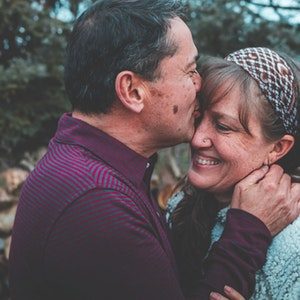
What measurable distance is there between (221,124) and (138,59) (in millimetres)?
554

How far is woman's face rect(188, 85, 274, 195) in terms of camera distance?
2131 millimetres

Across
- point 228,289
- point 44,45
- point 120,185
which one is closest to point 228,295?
point 228,289

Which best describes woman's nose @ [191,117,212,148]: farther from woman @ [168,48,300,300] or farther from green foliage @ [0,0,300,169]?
green foliage @ [0,0,300,169]

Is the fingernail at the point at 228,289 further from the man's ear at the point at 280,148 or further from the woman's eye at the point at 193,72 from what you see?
the woman's eye at the point at 193,72

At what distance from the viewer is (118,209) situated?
63.4 inches

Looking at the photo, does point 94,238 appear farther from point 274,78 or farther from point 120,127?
point 274,78

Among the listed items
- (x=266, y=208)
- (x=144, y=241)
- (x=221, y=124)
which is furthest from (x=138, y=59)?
(x=266, y=208)

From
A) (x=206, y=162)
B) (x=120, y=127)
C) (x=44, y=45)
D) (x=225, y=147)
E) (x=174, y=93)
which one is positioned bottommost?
(x=44, y=45)

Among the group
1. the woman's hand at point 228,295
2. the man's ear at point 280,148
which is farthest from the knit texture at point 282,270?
the man's ear at point 280,148

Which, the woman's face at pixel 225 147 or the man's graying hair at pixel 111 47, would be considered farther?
the woman's face at pixel 225 147

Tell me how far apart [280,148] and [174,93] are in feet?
2.12

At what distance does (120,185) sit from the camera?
1.73 m

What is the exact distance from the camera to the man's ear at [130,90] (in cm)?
190

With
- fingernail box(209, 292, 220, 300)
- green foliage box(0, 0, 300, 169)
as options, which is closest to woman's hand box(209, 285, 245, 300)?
fingernail box(209, 292, 220, 300)
